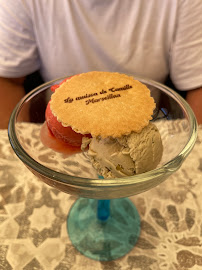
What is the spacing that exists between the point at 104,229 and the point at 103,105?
29cm

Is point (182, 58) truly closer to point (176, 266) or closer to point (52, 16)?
point (52, 16)

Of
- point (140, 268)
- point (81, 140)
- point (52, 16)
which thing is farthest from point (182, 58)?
point (140, 268)

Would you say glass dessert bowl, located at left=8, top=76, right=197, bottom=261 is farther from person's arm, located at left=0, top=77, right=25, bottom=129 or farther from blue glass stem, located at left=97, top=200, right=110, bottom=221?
person's arm, located at left=0, top=77, right=25, bottom=129

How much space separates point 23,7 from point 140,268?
76 centimetres

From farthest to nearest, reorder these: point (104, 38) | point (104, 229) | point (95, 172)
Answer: point (104, 38), point (104, 229), point (95, 172)

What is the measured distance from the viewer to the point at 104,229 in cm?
58

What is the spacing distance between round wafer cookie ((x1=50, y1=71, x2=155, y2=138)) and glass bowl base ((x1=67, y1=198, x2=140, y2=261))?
0.25 meters

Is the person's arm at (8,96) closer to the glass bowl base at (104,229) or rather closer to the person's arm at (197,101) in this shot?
the glass bowl base at (104,229)

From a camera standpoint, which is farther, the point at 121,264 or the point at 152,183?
the point at 121,264

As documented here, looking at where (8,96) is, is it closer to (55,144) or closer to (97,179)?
(55,144)

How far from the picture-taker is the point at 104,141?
43cm

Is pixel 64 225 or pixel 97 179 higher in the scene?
pixel 97 179

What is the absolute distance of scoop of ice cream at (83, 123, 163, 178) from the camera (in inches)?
16.3

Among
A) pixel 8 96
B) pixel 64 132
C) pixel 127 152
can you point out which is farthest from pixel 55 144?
pixel 8 96
